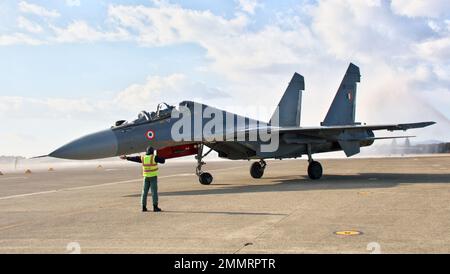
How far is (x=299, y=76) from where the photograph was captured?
82.3ft

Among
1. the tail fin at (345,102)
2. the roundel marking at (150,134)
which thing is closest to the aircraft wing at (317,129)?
the roundel marking at (150,134)

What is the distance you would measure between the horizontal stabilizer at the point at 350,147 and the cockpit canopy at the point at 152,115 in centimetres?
782

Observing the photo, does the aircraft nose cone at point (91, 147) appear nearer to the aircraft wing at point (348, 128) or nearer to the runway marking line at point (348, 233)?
the aircraft wing at point (348, 128)

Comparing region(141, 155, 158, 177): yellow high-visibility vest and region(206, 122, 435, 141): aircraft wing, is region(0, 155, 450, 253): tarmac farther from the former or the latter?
region(206, 122, 435, 141): aircraft wing

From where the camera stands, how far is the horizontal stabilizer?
20688mm

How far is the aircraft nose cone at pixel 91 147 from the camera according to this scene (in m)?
14.9

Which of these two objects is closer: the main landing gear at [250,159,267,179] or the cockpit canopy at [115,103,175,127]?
the cockpit canopy at [115,103,175,127]

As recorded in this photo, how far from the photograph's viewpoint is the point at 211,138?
18.2m

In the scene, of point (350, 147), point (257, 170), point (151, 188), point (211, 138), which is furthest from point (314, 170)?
point (151, 188)

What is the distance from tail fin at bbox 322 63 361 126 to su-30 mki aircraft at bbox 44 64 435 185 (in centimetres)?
290

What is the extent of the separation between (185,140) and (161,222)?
27.7 feet

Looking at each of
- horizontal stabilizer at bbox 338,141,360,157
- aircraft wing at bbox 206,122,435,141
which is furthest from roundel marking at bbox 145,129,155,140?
horizontal stabilizer at bbox 338,141,360,157

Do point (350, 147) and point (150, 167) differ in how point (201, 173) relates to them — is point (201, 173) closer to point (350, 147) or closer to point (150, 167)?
point (150, 167)
